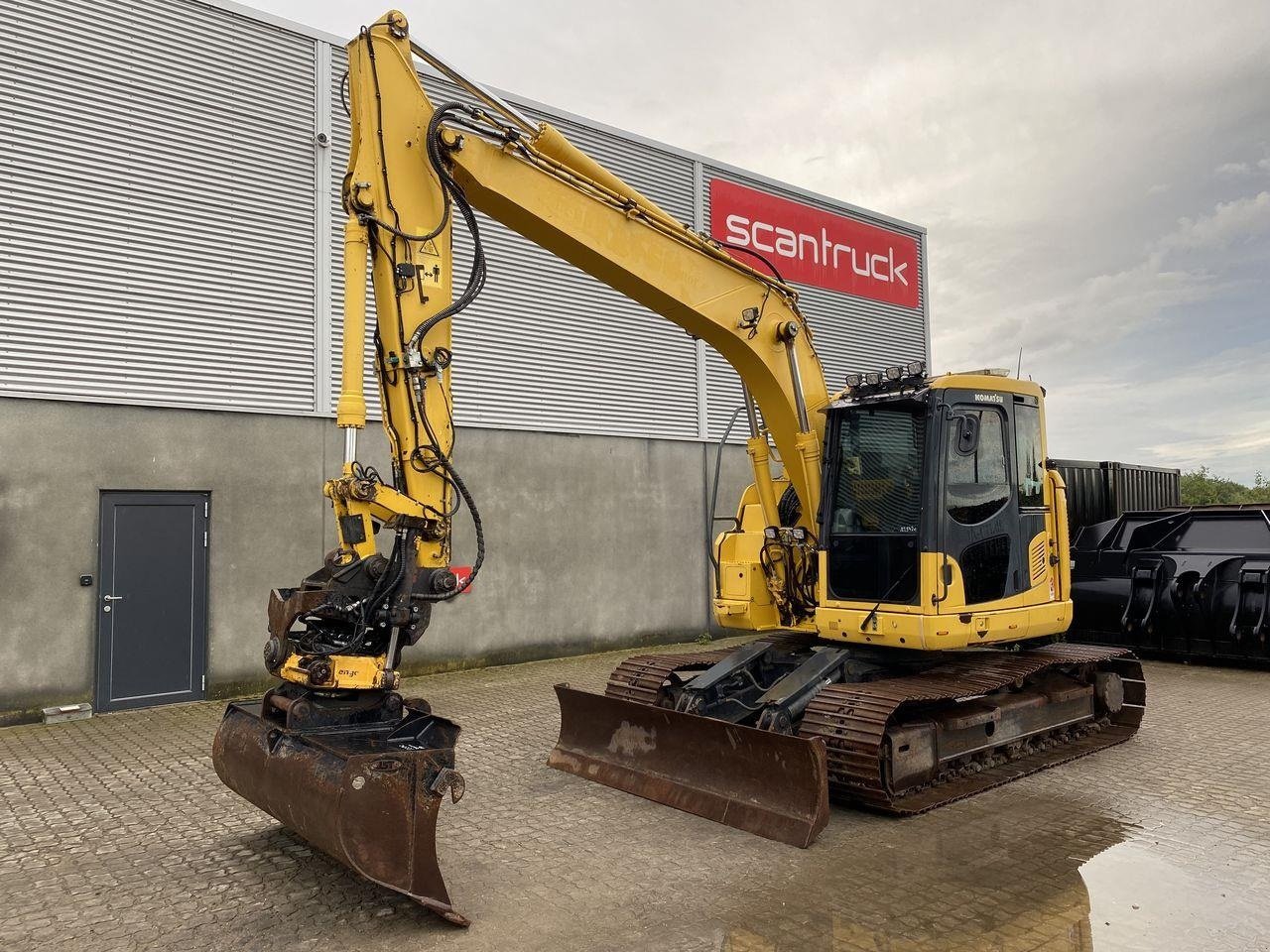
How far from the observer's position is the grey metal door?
351 inches

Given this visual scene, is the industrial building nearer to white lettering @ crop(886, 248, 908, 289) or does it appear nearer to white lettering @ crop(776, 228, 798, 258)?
white lettering @ crop(776, 228, 798, 258)

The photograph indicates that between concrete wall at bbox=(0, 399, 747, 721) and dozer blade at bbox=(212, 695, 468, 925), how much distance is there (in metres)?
5.63

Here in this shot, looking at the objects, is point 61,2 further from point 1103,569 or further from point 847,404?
point 1103,569

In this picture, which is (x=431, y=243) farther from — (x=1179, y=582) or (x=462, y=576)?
(x=1179, y=582)

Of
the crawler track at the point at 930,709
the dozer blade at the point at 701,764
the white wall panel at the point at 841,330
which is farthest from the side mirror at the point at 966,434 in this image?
the white wall panel at the point at 841,330

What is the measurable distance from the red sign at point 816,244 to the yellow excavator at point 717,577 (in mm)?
7593

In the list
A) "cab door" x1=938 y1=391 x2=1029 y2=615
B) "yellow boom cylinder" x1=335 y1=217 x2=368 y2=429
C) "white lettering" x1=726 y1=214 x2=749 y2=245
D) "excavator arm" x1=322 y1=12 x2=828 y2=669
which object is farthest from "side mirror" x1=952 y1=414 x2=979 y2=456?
"white lettering" x1=726 y1=214 x2=749 y2=245

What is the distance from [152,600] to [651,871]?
21.8 ft

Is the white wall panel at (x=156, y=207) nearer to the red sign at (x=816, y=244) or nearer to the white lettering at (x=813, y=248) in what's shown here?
the red sign at (x=816, y=244)

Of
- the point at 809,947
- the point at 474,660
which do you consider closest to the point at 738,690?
the point at 809,947

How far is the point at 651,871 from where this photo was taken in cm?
467

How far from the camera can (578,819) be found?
548 cm

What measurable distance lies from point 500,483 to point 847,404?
6.10 metres

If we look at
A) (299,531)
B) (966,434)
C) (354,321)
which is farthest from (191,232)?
(966,434)
